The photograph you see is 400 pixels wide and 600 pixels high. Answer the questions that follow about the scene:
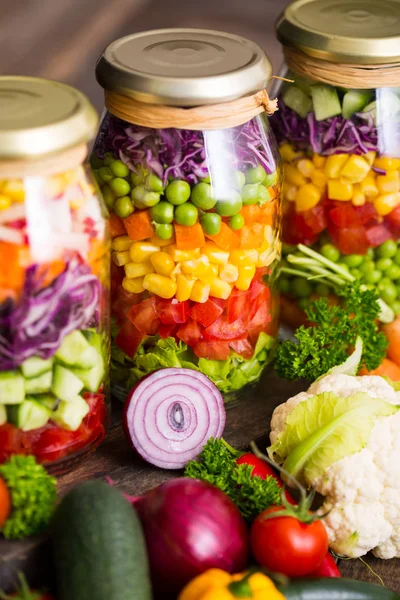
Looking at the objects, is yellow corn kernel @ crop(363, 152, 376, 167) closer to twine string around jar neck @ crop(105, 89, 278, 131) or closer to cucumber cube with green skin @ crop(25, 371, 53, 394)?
twine string around jar neck @ crop(105, 89, 278, 131)

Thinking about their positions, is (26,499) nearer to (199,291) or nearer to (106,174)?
(199,291)

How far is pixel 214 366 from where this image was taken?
5.45 feet

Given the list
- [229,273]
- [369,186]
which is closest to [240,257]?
[229,273]

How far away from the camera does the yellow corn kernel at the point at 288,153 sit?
5.91 feet

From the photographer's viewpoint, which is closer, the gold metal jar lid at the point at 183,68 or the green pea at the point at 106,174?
the gold metal jar lid at the point at 183,68

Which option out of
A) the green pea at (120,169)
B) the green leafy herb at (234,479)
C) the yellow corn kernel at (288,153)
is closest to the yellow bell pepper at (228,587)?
the green leafy herb at (234,479)

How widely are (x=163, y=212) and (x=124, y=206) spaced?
79mm

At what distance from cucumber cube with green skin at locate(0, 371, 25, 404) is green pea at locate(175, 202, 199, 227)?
1.29 ft

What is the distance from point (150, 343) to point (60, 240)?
396 mm

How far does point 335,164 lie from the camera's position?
1.74m

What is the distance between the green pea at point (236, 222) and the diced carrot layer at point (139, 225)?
0.47 ft

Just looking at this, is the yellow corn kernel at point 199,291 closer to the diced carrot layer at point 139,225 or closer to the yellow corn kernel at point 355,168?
the diced carrot layer at point 139,225

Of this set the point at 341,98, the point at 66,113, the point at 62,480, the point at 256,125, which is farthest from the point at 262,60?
the point at 62,480

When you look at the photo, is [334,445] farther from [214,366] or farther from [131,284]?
[131,284]
